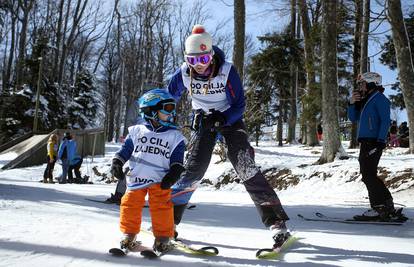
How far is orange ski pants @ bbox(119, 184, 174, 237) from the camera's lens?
3281mm

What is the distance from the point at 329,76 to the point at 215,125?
783 centimetres

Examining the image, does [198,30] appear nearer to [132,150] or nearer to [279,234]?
[132,150]

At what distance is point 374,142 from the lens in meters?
5.11

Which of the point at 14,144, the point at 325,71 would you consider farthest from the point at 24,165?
the point at 325,71

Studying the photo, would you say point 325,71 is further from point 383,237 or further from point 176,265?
point 176,265

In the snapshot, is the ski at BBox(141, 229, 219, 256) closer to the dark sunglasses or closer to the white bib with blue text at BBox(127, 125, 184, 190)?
the white bib with blue text at BBox(127, 125, 184, 190)

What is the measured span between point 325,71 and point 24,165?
15.1 meters

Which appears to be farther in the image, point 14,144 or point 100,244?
point 14,144

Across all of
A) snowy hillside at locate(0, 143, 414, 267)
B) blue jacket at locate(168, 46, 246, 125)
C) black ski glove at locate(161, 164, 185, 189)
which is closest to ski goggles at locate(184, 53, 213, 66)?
blue jacket at locate(168, 46, 246, 125)

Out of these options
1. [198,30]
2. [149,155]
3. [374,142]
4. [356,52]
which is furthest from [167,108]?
[356,52]

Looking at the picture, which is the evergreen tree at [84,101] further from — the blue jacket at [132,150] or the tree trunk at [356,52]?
the blue jacket at [132,150]

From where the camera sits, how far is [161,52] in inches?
1421

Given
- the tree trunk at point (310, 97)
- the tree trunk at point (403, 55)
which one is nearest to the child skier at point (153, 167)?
the tree trunk at point (403, 55)

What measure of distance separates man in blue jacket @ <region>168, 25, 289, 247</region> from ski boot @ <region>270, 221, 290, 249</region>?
0.04m
